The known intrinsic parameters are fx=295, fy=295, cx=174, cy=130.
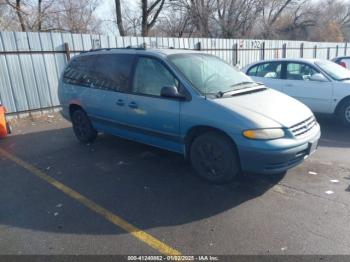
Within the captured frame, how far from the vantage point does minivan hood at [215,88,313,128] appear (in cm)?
360

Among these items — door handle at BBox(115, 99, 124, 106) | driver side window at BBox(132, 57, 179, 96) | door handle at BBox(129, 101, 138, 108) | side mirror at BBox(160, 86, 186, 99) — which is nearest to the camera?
side mirror at BBox(160, 86, 186, 99)

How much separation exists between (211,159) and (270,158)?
80 cm

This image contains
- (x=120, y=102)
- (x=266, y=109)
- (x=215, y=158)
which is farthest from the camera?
(x=120, y=102)

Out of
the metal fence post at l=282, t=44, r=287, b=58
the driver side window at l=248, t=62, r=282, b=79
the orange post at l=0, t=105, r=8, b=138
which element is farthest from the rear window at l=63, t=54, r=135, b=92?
the metal fence post at l=282, t=44, r=287, b=58

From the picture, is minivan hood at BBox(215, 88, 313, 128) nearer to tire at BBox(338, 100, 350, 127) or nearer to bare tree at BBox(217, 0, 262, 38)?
tire at BBox(338, 100, 350, 127)

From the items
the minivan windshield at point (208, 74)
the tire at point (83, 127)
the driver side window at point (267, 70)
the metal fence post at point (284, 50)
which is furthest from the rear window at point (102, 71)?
the metal fence post at point (284, 50)

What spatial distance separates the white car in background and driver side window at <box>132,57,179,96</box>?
4.17m

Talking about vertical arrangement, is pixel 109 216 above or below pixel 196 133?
below

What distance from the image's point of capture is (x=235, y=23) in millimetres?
26578

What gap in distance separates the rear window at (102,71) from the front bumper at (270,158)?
91.1 inches

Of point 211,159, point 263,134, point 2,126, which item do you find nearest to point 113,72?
point 211,159

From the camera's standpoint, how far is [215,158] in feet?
12.9

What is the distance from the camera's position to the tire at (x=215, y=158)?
3.78 m

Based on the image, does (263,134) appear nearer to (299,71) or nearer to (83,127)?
(83,127)
